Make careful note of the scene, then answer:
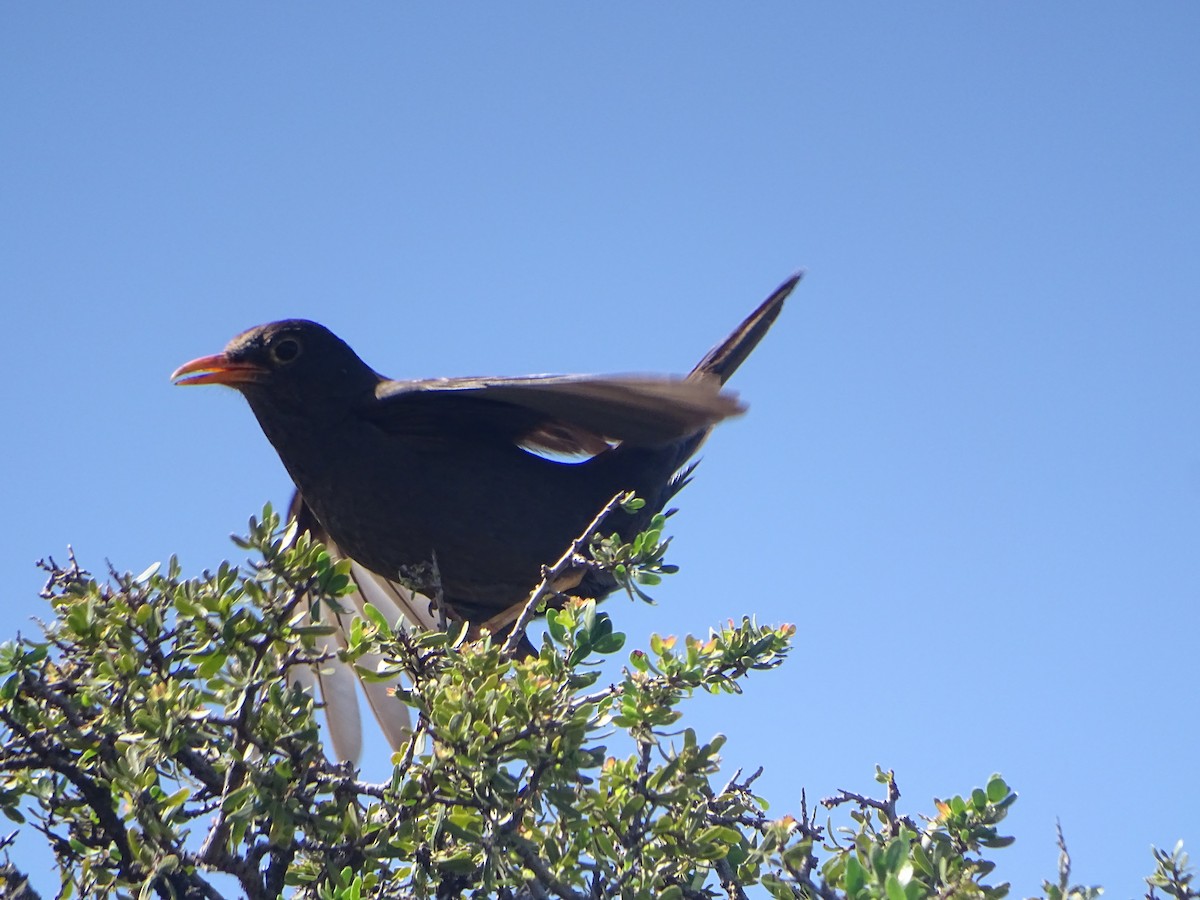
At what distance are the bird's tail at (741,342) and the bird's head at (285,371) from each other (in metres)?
1.45

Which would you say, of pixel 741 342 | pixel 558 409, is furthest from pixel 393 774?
pixel 741 342

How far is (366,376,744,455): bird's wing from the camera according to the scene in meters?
4.15

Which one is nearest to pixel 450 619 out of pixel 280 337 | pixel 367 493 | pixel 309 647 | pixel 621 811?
pixel 367 493

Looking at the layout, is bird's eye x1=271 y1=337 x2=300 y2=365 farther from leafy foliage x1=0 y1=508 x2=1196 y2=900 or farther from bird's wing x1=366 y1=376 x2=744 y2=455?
leafy foliage x1=0 y1=508 x2=1196 y2=900

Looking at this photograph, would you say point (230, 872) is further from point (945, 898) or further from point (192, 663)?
point (945, 898)

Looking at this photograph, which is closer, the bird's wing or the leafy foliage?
the leafy foliage

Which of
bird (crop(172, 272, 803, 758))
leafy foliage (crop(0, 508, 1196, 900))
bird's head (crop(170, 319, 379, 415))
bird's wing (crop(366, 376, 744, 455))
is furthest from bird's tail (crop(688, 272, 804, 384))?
leafy foliage (crop(0, 508, 1196, 900))

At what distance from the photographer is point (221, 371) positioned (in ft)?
16.3

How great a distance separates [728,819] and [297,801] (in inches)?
39.9

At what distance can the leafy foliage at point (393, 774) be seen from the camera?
2680mm

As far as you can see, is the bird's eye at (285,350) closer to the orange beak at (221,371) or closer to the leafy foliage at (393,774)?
the orange beak at (221,371)

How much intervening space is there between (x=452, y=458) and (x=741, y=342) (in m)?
1.39

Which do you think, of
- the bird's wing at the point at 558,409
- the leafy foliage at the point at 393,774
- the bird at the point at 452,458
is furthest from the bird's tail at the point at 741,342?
the leafy foliage at the point at 393,774

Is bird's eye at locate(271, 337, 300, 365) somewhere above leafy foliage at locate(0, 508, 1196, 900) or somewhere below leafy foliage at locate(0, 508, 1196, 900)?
above
